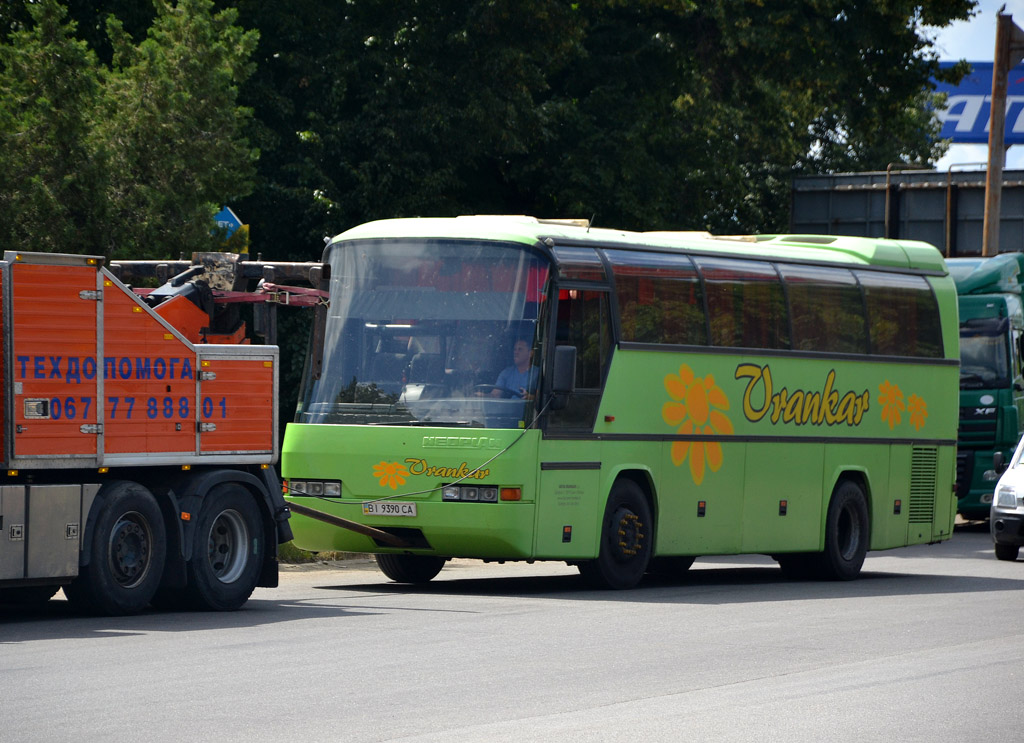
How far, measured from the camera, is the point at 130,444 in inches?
528

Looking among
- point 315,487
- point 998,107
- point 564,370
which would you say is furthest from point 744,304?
point 998,107

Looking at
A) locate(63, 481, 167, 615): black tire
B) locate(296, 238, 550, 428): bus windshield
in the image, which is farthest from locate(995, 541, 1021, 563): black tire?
locate(63, 481, 167, 615): black tire

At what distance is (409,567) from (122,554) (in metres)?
4.73

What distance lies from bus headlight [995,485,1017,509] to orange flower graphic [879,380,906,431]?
6.30 ft

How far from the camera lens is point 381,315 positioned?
648 inches

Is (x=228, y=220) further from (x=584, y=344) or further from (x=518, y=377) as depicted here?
(x=518, y=377)

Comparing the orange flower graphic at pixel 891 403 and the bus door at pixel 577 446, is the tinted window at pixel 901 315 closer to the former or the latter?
the orange flower graphic at pixel 891 403

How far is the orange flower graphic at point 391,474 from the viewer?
16.1 meters

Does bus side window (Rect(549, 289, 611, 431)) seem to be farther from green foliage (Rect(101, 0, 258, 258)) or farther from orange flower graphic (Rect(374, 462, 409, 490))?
green foliage (Rect(101, 0, 258, 258))

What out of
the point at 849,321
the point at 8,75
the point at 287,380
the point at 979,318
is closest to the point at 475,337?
the point at 849,321

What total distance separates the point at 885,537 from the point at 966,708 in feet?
36.1

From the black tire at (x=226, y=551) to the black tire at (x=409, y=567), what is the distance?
9.93ft

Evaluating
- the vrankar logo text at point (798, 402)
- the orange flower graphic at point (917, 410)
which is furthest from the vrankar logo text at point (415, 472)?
the orange flower graphic at point (917, 410)

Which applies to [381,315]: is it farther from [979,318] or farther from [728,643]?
[979,318]
